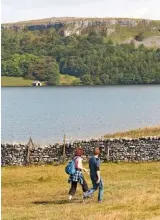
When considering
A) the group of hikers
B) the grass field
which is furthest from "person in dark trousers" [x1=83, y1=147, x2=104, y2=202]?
the grass field

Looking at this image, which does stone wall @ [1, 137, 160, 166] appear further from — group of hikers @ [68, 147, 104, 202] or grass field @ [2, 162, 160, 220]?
group of hikers @ [68, 147, 104, 202]

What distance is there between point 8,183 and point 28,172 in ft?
12.8

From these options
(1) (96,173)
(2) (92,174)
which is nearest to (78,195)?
(2) (92,174)

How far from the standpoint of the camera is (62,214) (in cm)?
1741

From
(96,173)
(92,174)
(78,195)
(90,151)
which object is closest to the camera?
(96,173)

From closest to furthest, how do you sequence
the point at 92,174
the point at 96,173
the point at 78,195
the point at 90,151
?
the point at 96,173 < the point at 92,174 < the point at 78,195 < the point at 90,151

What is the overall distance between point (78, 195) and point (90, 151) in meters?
12.2

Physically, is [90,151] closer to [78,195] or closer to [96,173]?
[78,195]

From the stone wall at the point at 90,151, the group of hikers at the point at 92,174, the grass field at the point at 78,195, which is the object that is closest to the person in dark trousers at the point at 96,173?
the group of hikers at the point at 92,174

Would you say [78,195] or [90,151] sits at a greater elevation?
[90,151]

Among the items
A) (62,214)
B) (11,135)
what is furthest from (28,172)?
(11,135)

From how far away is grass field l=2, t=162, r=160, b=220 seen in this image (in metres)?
17.2

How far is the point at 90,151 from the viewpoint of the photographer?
34.0 metres

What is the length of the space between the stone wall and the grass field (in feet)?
3.85
